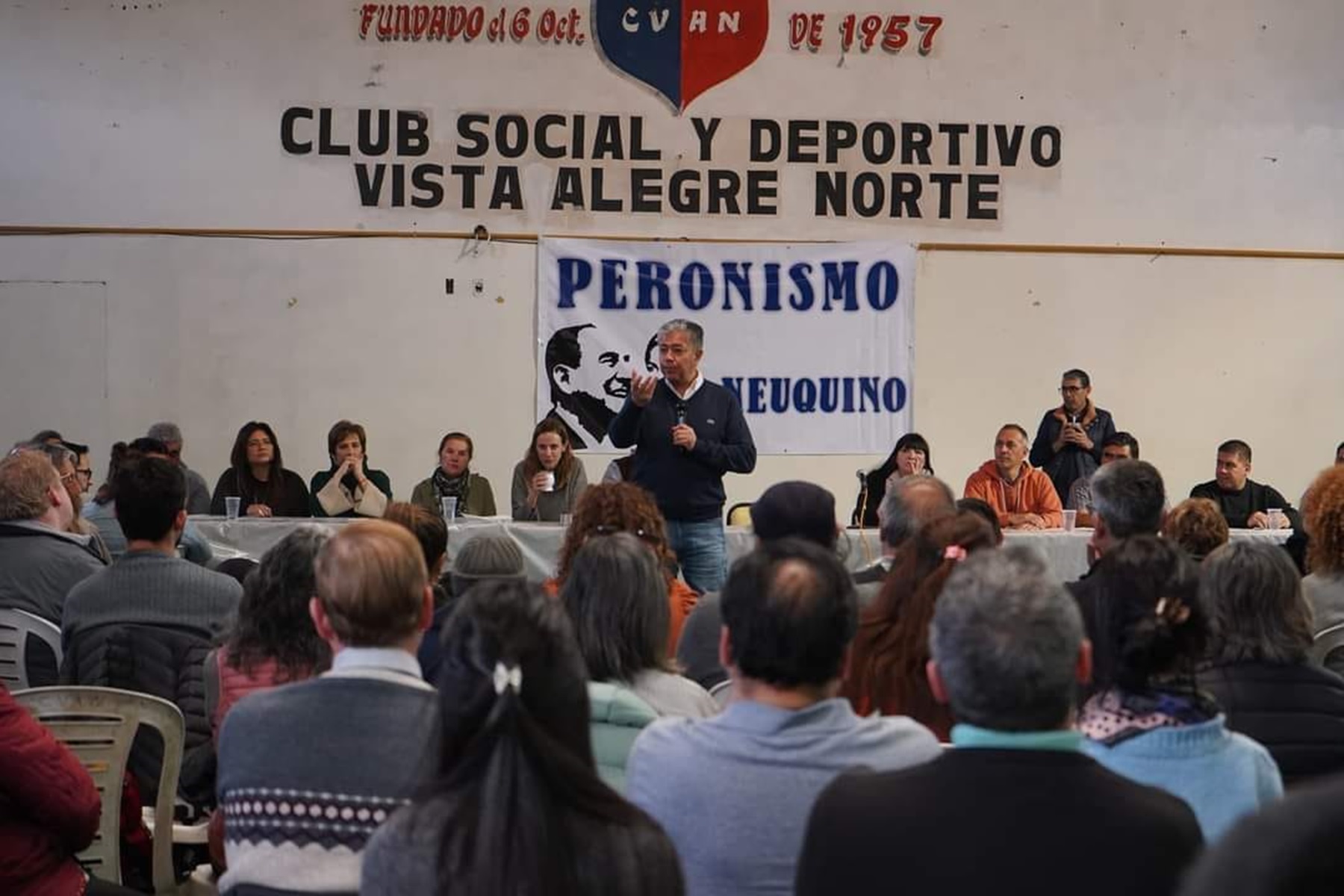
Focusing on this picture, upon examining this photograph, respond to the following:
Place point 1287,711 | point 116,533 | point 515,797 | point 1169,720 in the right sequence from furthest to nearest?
point 116,533 → point 1287,711 → point 1169,720 → point 515,797

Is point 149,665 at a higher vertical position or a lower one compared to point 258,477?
lower

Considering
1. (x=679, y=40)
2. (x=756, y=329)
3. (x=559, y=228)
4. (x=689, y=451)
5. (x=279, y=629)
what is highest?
(x=679, y=40)

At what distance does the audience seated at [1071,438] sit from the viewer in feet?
26.7

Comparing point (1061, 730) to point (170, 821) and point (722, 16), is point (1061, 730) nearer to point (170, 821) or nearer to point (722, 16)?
point (170, 821)

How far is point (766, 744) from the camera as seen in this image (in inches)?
71.3

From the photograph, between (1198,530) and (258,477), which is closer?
(1198,530)

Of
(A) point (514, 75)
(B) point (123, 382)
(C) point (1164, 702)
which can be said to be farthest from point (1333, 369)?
(C) point (1164, 702)

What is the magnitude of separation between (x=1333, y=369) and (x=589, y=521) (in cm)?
691

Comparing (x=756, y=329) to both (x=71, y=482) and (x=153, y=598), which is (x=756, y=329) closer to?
(x=71, y=482)

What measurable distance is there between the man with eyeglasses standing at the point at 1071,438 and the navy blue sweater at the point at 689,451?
2.94 meters

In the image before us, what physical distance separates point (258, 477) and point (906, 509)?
15.2 ft

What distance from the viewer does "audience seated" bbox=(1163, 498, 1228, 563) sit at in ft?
12.6

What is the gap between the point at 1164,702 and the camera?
2.03 m

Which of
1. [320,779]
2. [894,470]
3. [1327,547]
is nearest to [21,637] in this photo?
[320,779]
